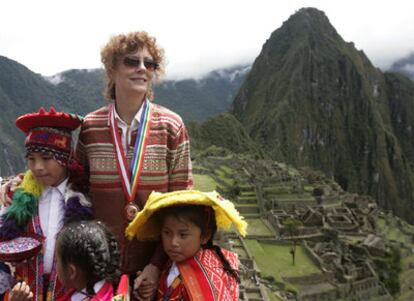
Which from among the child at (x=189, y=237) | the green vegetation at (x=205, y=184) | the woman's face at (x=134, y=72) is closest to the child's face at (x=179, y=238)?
the child at (x=189, y=237)

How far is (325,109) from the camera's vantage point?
3866 inches

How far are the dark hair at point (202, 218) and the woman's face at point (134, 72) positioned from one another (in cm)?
75

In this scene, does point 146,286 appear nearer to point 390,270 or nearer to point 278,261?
point 278,261

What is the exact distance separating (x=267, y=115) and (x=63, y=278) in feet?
278

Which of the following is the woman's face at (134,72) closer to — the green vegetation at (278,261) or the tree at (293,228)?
the green vegetation at (278,261)

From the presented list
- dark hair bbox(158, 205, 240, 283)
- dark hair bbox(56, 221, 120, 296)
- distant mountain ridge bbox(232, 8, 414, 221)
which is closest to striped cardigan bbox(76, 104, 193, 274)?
dark hair bbox(158, 205, 240, 283)

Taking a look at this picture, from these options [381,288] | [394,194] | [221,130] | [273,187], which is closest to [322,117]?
[394,194]

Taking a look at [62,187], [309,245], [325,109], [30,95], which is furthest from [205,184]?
[325,109]

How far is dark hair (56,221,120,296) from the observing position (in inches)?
88.4

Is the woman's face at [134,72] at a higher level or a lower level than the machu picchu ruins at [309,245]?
higher

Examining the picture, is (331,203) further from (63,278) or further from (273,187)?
(63,278)

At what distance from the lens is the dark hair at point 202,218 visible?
2.52 metres

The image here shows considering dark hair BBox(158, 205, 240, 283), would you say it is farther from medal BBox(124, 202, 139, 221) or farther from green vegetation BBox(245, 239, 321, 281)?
green vegetation BBox(245, 239, 321, 281)

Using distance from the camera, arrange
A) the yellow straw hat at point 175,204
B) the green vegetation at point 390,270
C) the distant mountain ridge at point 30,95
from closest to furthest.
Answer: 1. the yellow straw hat at point 175,204
2. the green vegetation at point 390,270
3. the distant mountain ridge at point 30,95
